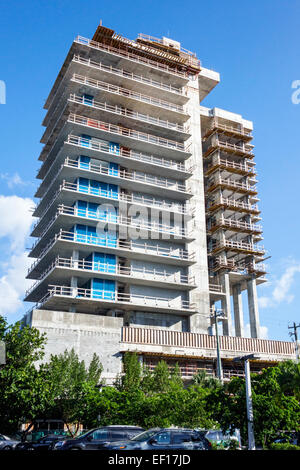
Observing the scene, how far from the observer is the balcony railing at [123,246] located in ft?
159

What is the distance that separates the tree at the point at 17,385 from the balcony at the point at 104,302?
15.3 meters

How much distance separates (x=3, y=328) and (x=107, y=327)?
14390mm

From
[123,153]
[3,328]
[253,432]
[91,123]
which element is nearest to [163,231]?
[123,153]

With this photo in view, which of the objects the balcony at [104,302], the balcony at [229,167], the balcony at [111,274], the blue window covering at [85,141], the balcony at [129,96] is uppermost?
the balcony at [129,96]

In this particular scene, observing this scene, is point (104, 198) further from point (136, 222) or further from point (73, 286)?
point (73, 286)

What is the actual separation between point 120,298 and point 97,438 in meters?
28.6

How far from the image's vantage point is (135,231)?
5194cm

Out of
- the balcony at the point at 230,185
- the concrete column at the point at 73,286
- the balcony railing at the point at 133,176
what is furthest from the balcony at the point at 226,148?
the concrete column at the point at 73,286

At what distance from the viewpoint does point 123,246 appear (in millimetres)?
51594

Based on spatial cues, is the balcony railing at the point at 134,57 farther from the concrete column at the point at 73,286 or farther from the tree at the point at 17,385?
the tree at the point at 17,385

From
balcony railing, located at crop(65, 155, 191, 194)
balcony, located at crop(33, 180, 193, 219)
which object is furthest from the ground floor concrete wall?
balcony railing, located at crop(65, 155, 191, 194)

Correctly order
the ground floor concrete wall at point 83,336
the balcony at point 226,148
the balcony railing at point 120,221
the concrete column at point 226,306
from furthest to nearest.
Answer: the balcony at point 226,148, the concrete column at point 226,306, the balcony railing at point 120,221, the ground floor concrete wall at point 83,336

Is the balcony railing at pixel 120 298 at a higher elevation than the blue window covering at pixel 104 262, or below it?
below
